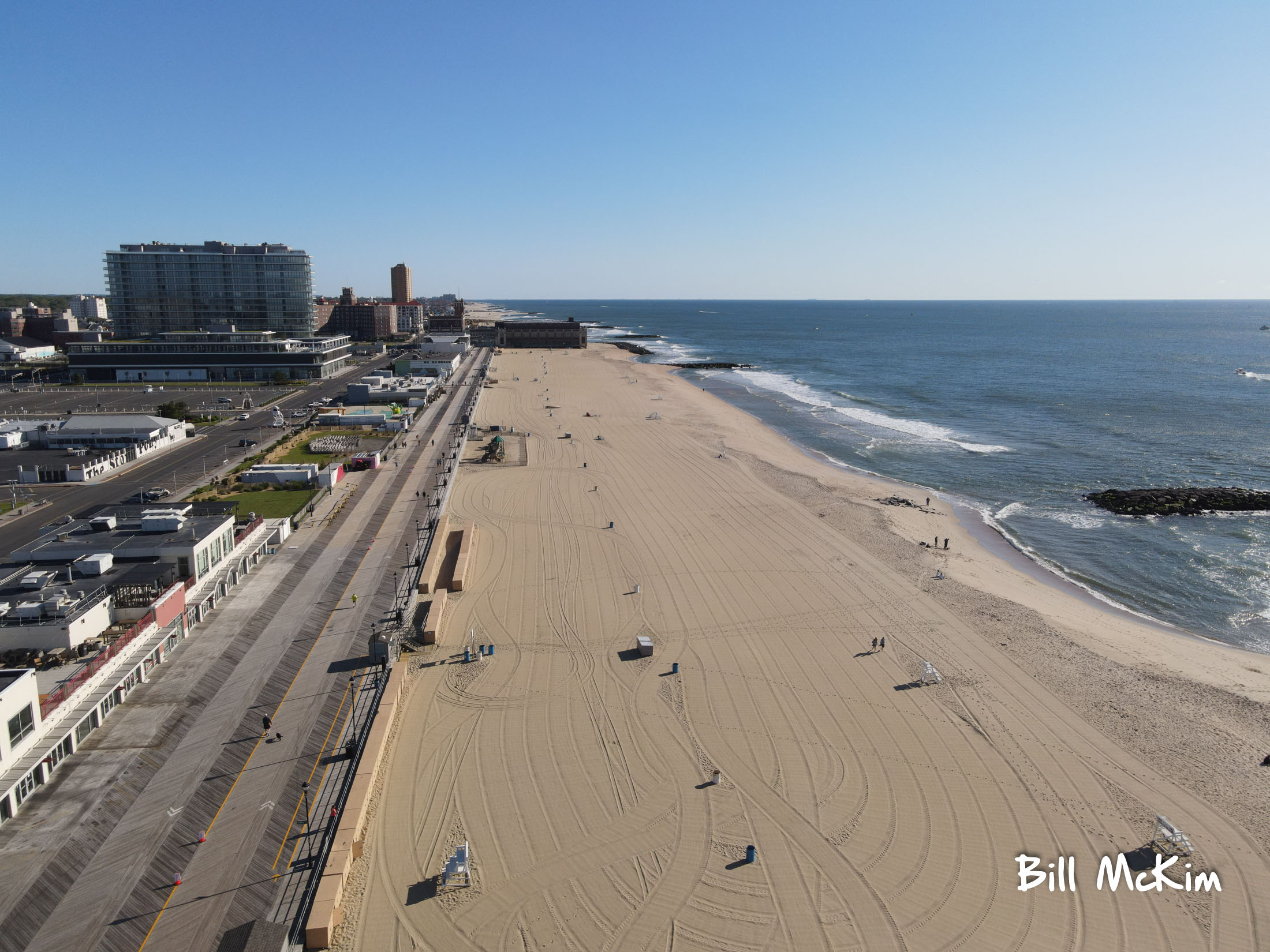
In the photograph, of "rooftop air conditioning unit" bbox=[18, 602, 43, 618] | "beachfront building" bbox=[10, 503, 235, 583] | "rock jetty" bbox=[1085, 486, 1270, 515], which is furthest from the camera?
"rock jetty" bbox=[1085, 486, 1270, 515]

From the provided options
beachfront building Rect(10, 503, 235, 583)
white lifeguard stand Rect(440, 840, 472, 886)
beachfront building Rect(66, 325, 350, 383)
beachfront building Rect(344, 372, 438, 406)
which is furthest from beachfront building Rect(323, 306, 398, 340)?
white lifeguard stand Rect(440, 840, 472, 886)

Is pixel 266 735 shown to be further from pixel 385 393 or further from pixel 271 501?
pixel 385 393

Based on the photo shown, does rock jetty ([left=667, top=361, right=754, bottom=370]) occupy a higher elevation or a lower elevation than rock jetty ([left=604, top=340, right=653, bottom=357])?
lower

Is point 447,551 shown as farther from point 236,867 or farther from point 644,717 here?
point 236,867

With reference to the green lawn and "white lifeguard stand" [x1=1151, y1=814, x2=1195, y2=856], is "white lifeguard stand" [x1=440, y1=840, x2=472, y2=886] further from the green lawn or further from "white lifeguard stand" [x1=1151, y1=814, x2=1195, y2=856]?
the green lawn

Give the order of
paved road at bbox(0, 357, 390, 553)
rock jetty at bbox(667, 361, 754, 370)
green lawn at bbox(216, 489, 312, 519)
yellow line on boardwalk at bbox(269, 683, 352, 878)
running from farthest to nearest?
rock jetty at bbox(667, 361, 754, 370) < green lawn at bbox(216, 489, 312, 519) < paved road at bbox(0, 357, 390, 553) < yellow line on boardwalk at bbox(269, 683, 352, 878)

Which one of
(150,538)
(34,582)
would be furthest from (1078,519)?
(34,582)

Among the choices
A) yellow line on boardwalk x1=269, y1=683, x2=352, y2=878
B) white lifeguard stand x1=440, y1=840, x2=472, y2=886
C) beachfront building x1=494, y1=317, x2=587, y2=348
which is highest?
beachfront building x1=494, y1=317, x2=587, y2=348
